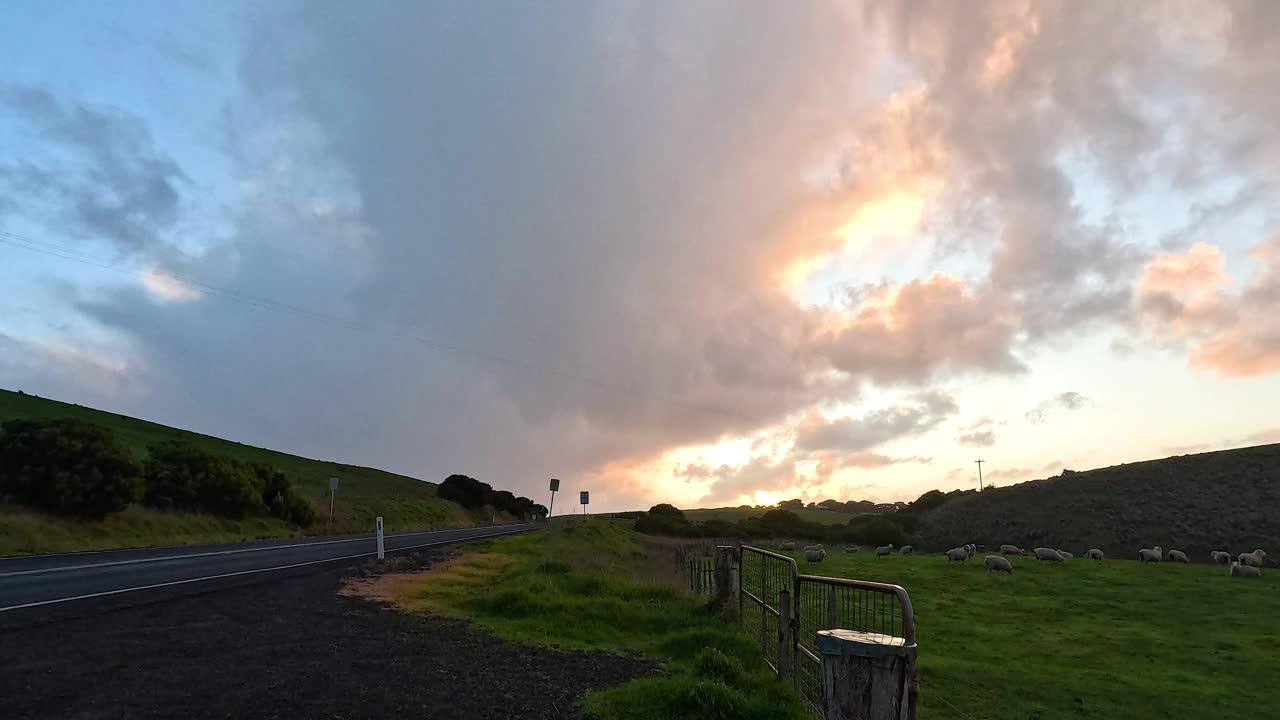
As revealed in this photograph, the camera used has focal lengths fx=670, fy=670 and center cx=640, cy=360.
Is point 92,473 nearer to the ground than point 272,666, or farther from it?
farther from it

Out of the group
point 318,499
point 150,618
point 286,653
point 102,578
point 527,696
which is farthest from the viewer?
point 318,499

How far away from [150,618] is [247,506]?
1360 inches

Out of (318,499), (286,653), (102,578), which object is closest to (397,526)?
(318,499)

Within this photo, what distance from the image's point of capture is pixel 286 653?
9.91 metres

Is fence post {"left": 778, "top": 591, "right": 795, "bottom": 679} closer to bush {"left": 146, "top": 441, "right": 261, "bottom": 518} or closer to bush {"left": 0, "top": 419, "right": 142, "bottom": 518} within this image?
bush {"left": 0, "top": 419, "right": 142, "bottom": 518}

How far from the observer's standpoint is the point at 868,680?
403 centimetres

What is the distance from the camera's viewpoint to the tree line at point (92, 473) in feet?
93.4

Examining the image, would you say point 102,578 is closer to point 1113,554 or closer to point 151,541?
point 151,541

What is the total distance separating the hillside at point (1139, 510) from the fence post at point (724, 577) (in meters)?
58.0

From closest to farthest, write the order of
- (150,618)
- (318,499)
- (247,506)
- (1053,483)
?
1. (150,618)
2. (247,506)
3. (318,499)
4. (1053,483)

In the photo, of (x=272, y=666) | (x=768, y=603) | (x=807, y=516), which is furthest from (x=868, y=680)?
(x=807, y=516)

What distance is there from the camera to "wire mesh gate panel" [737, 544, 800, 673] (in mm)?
10029

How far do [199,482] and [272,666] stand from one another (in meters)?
35.8

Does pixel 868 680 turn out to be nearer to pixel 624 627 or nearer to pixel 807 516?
pixel 624 627
